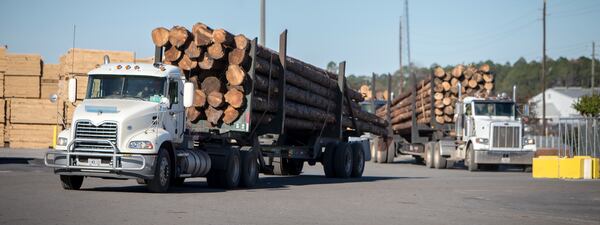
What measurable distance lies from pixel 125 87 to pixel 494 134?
21874mm

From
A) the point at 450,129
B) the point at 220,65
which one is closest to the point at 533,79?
the point at 450,129

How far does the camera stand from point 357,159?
30141 mm

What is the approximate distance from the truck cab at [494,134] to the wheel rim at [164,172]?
21.3 meters

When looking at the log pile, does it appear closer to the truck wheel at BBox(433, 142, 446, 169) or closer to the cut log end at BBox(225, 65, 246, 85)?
the truck wheel at BBox(433, 142, 446, 169)

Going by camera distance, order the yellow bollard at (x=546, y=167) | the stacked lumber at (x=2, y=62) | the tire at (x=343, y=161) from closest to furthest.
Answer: the tire at (x=343, y=161), the yellow bollard at (x=546, y=167), the stacked lumber at (x=2, y=62)

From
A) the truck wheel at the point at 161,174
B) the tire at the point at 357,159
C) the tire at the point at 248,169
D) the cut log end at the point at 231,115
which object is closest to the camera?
the truck wheel at the point at 161,174

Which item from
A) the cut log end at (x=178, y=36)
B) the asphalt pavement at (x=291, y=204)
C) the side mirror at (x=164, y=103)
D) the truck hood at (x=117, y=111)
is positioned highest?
the cut log end at (x=178, y=36)

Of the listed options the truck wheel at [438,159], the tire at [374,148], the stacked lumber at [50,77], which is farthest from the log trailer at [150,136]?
the stacked lumber at [50,77]

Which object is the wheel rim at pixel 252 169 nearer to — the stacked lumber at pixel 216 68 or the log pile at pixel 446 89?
the stacked lumber at pixel 216 68

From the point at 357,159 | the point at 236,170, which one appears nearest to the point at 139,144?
the point at 236,170

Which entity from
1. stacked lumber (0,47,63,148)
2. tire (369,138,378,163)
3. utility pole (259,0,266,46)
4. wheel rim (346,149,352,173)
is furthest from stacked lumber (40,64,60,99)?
wheel rim (346,149,352,173)

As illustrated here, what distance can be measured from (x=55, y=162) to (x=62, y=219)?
525 centimetres

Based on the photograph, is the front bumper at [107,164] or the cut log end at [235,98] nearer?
the front bumper at [107,164]

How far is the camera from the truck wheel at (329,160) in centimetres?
2866
